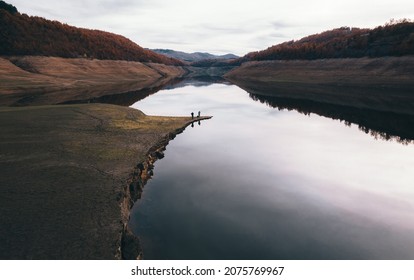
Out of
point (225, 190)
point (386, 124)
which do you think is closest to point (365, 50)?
point (386, 124)

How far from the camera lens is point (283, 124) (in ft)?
167

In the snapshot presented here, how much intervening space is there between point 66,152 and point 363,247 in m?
22.4

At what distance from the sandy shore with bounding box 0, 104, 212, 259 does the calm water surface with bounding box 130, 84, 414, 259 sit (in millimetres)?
2203

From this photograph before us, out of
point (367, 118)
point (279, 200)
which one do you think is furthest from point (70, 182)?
point (367, 118)

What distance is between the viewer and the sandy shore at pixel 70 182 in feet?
44.5

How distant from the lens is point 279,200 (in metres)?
22.0

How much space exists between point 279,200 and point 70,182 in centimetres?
1432

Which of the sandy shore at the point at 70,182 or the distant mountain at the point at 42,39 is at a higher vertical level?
the distant mountain at the point at 42,39

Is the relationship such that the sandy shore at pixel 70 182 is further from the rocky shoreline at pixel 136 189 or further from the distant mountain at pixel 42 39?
the distant mountain at pixel 42 39

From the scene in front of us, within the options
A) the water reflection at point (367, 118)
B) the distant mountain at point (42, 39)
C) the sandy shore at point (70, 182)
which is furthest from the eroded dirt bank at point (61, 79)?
the water reflection at point (367, 118)

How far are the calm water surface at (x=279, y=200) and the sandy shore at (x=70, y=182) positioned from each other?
2.20 meters

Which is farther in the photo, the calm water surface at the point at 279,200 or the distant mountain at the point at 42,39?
the distant mountain at the point at 42,39

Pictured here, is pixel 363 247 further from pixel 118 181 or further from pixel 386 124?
pixel 386 124

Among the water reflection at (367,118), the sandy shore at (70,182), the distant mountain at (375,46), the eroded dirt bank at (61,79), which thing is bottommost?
the water reflection at (367,118)
